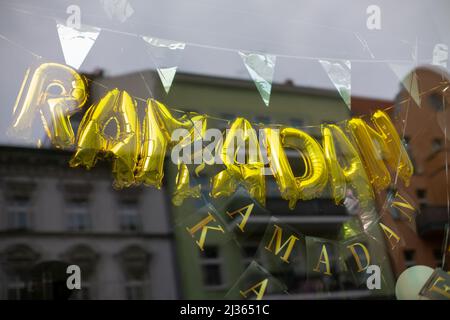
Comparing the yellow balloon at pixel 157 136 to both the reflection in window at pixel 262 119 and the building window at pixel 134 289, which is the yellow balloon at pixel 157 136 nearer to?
the reflection in window at pixel 262 119

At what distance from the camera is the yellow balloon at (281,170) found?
3.36m

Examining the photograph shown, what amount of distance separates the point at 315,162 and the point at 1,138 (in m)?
1.44

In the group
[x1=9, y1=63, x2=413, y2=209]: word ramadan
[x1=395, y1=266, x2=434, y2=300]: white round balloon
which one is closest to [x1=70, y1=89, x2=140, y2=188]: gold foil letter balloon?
[x1=9, y1=63, x2=413, y2=209]: word ramadan

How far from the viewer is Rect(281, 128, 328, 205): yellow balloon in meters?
3.41

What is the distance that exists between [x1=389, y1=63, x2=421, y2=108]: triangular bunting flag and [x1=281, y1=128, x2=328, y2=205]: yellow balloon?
2.08ft

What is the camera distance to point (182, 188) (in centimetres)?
330

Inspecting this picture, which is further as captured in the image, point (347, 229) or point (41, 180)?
point (347, 229)

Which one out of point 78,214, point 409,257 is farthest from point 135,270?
point 409,257

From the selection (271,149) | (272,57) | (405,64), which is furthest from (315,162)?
(405,64)

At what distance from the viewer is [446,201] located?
146 inches

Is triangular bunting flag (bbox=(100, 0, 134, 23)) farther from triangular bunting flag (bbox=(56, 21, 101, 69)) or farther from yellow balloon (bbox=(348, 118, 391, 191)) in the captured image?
yellow balloon (bbox=(348, 118, 391, 191))

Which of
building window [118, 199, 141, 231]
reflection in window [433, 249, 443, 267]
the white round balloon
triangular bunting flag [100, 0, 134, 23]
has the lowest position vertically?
the white round balloon
